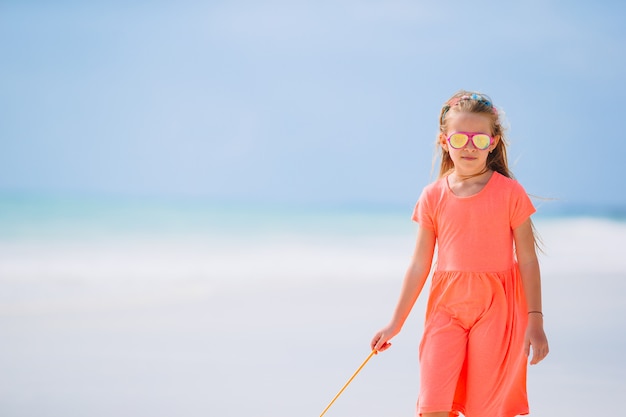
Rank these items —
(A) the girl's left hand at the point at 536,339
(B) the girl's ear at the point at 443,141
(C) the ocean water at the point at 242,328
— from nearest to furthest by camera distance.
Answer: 1. (A) the girl's left hand at the point at 536,339
2. (B) the girl's ear at the point at 443,141
3. (C) the ocean water at the point at 242,328

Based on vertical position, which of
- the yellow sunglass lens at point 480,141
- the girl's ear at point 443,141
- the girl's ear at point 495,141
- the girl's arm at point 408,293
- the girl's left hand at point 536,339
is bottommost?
the girl's left hand at point 536,339

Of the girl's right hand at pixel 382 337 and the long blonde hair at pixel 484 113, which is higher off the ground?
the long blonde hair at pixel 484 113

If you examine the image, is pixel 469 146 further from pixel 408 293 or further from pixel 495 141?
pixel 408 293

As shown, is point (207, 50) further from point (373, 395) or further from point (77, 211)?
point (373, 395)

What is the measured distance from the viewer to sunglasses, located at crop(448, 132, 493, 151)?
2232mm

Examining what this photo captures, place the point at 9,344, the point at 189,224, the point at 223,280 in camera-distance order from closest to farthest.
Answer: the point at 9,344, the point at 223,280, the point at 189,224

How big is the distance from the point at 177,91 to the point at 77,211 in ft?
19.2

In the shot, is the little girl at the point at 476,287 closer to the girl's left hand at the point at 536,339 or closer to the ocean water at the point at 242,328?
the girl's left hand at the point at 536,339

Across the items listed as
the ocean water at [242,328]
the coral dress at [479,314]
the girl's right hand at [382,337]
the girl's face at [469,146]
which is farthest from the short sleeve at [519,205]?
the ocean water at [242,328]

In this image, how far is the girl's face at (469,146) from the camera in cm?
226

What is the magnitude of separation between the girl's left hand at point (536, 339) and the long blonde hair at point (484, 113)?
38 centimetres

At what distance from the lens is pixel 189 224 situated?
12.0 m

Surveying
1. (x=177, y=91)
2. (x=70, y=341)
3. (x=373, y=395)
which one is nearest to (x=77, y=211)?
(x=177, y=91)

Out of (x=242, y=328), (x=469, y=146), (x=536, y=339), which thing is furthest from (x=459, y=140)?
(x=242, y=328)
